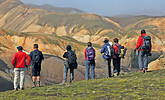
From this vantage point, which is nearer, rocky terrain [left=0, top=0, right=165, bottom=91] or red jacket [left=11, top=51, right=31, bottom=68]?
red jacket [left=11, top=51, right=31, bottom=68]

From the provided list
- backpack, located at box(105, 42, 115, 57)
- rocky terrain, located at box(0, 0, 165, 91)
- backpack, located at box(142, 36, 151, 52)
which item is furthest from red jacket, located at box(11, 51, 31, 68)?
rocky terrain, located at box(0, 0, 165, 91)

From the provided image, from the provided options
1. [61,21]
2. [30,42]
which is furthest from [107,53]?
[61,21]

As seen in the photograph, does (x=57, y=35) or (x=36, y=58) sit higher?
(x=57, y=35)

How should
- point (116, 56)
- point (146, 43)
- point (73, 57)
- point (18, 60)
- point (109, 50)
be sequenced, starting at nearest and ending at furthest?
point (18, 60) → point (146, 43) → point (73, 57) → point (109, 50) → point (116, 56)

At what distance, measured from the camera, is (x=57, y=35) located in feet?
294

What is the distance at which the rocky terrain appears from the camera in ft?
115

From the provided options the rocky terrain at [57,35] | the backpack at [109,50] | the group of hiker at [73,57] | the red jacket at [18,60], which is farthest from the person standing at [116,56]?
the rocky terrain at [57,35]

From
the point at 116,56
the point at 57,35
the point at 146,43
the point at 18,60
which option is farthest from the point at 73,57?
the point at 57,35

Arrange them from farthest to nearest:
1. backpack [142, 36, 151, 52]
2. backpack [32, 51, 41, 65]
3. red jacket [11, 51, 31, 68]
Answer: backpack [142, 36, 151, 52], backpack [32, 51, 41, 65], red jacket [11, 51, 31, 68]

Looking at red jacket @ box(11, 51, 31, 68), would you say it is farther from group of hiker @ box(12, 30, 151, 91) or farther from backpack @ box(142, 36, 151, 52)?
backpack @ box(142, 36, 151, 52)

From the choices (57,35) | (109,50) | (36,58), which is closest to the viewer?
(36,58)

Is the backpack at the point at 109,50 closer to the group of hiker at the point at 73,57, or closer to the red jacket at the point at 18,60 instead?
the group of hiker at the point at 73,57

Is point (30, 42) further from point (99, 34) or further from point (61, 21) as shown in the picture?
point (61, 21)

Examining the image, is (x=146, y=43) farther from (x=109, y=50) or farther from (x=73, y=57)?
(x=73, y=57)
